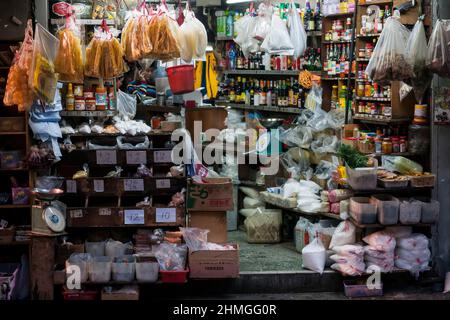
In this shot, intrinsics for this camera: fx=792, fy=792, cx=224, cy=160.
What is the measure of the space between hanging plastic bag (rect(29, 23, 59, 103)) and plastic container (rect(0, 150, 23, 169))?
97 cm

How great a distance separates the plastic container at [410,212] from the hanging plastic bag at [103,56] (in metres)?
3.28

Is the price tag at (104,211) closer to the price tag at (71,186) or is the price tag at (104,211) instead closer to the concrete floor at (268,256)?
the price tag at (71,186)

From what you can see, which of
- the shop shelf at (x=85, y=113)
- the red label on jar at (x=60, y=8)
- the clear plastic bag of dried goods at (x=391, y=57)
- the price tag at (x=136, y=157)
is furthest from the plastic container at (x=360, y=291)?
the red label on jar at (x=60, y=8)

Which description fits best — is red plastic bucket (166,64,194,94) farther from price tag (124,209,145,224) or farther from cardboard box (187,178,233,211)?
price tag (124,209,145,224)

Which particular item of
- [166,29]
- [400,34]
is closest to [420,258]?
[400,34]

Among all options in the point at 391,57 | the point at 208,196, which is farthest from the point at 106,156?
the point at 391,57

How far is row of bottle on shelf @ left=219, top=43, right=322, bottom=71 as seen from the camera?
11.1 metres

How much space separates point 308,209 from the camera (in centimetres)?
966

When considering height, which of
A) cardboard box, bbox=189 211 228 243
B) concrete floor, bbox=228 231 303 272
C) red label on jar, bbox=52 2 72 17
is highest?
red label on jar, bbox=52 2 72 17

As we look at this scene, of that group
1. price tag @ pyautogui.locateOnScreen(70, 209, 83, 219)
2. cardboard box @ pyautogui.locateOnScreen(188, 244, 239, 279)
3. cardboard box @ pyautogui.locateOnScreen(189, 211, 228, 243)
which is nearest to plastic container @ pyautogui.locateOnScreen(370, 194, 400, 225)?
cardboard box @ pyautogui.locateOnScreen(188, 244, 239, 279)

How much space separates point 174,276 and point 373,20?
4046 mm

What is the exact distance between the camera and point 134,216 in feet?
27.9

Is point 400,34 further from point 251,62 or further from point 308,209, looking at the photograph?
point 251,62

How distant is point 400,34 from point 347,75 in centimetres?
215
